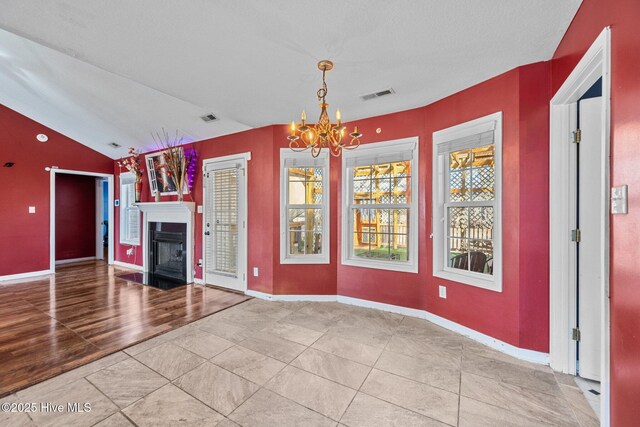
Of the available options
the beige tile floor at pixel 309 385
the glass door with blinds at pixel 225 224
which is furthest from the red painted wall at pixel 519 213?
the glass door with blinds at pixel 225 224

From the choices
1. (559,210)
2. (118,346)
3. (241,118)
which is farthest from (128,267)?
(559,210)

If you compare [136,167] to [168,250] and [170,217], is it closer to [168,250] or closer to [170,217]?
[170,217]

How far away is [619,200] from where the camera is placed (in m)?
1.18

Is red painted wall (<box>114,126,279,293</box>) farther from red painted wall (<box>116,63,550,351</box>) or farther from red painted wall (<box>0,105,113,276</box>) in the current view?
red painted wall (<box>0,105,113,276</box>)

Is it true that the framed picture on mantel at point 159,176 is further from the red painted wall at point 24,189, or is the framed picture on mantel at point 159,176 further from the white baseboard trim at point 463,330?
the white baseboard trim at point 463,330

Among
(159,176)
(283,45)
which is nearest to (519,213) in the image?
(283,45)

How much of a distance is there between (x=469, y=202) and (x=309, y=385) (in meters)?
2.19

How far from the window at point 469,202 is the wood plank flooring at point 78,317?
9.16 feet

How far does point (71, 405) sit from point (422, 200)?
338 centimetres

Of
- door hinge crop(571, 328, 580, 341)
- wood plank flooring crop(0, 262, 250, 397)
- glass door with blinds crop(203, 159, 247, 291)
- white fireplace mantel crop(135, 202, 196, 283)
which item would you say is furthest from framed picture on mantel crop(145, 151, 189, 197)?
door hinge crop(571, 328, 580, 341)

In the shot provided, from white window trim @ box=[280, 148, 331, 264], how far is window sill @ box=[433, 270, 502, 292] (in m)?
1.46

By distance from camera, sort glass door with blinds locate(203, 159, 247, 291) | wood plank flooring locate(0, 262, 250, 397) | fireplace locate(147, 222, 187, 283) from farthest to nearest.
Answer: fireplace locate(147, 222, 187, 283) < glass door with blinds locate(203, 159, 247, 291) < wood plank flooring locate(0, 262, 250, 397)

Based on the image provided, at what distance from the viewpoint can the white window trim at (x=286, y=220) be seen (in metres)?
3.76

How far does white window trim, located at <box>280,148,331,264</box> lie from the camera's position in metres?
3.76
